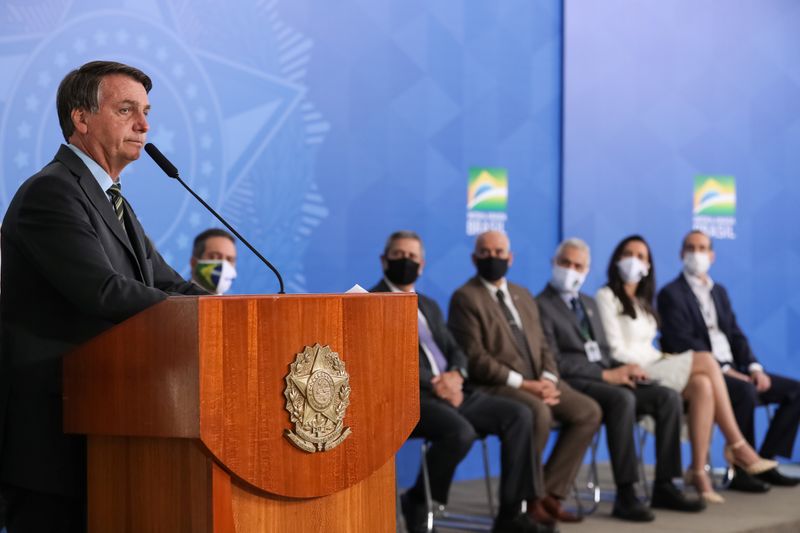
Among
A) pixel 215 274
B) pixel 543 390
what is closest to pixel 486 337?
pixel 543 390

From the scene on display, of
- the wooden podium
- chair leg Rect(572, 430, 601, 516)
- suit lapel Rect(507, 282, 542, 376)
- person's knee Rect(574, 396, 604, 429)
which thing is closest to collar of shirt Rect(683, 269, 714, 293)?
chair leg Rect(572, 430, 601, 516)

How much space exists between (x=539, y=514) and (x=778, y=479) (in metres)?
2.25

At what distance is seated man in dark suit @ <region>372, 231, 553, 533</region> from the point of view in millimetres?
5211

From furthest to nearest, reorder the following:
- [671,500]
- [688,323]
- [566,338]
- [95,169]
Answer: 1. [688,323]
2. [566,338]
3. [671,500]
4. [95,169]

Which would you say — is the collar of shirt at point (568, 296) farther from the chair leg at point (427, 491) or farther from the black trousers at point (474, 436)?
the chair leg at point (427, 491)

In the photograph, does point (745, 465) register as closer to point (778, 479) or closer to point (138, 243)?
point (778, 479)

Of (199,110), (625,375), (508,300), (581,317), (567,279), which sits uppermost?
(199,110)

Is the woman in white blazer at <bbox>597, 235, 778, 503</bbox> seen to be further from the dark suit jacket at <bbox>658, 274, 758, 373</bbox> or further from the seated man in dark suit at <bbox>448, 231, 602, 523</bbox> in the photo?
the seated man in dark suit at <bbox>448, 231, 602, 523</bbox>

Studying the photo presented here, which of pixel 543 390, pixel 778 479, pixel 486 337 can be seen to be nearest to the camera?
pixel 543 390

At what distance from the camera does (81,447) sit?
8.00 feet

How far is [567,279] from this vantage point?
6379mm

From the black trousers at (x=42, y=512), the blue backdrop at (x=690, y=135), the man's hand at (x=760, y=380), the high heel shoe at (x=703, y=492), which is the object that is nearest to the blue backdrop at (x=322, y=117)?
the blue backdrop at (x=690, y=135)

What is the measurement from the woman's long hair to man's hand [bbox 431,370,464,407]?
1615 mm

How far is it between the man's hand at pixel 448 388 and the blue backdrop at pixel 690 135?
2.45 metres
